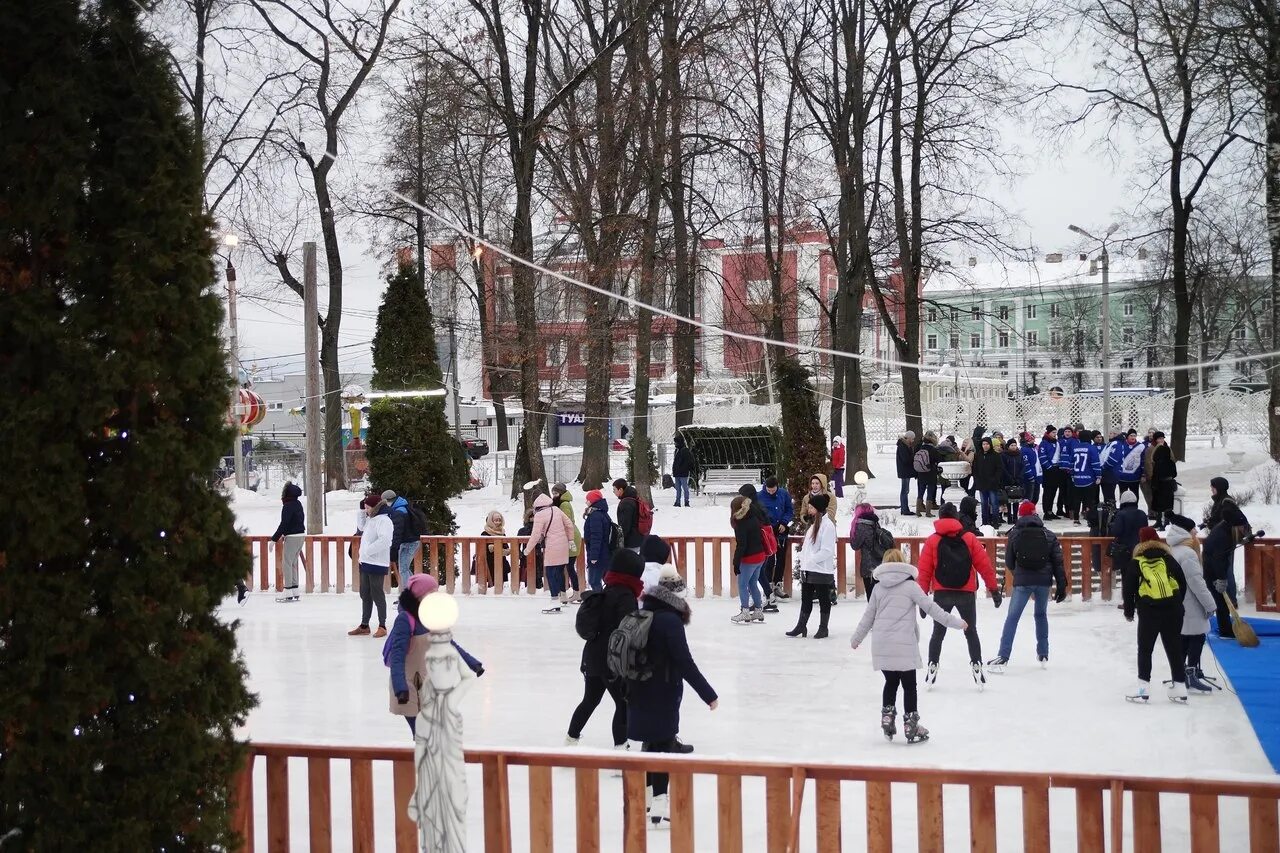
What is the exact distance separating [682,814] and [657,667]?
5.10 feet

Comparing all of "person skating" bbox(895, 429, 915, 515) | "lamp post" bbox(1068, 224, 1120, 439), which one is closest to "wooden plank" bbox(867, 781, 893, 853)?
"person skating" bbox(895, 429, 915, 515)

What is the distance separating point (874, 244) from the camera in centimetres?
3238

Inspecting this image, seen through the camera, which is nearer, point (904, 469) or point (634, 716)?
point (634, 716)

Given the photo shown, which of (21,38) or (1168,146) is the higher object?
(1168,146)

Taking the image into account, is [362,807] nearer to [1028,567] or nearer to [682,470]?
[1028,567]

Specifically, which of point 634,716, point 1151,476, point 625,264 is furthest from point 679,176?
point 634,716

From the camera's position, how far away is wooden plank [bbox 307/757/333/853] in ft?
20.7

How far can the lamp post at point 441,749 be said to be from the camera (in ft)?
18.7

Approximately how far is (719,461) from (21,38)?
2504 cm

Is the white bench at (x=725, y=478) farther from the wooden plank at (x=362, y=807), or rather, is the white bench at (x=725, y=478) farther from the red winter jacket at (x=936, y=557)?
the wooden plank at (x=362, y=807)

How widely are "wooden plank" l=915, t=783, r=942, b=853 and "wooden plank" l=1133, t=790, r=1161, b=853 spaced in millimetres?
825

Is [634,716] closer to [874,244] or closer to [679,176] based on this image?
[679,176]

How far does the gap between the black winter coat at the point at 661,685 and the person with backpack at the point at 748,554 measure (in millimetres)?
7044

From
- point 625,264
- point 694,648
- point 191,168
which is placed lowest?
point 694,648
